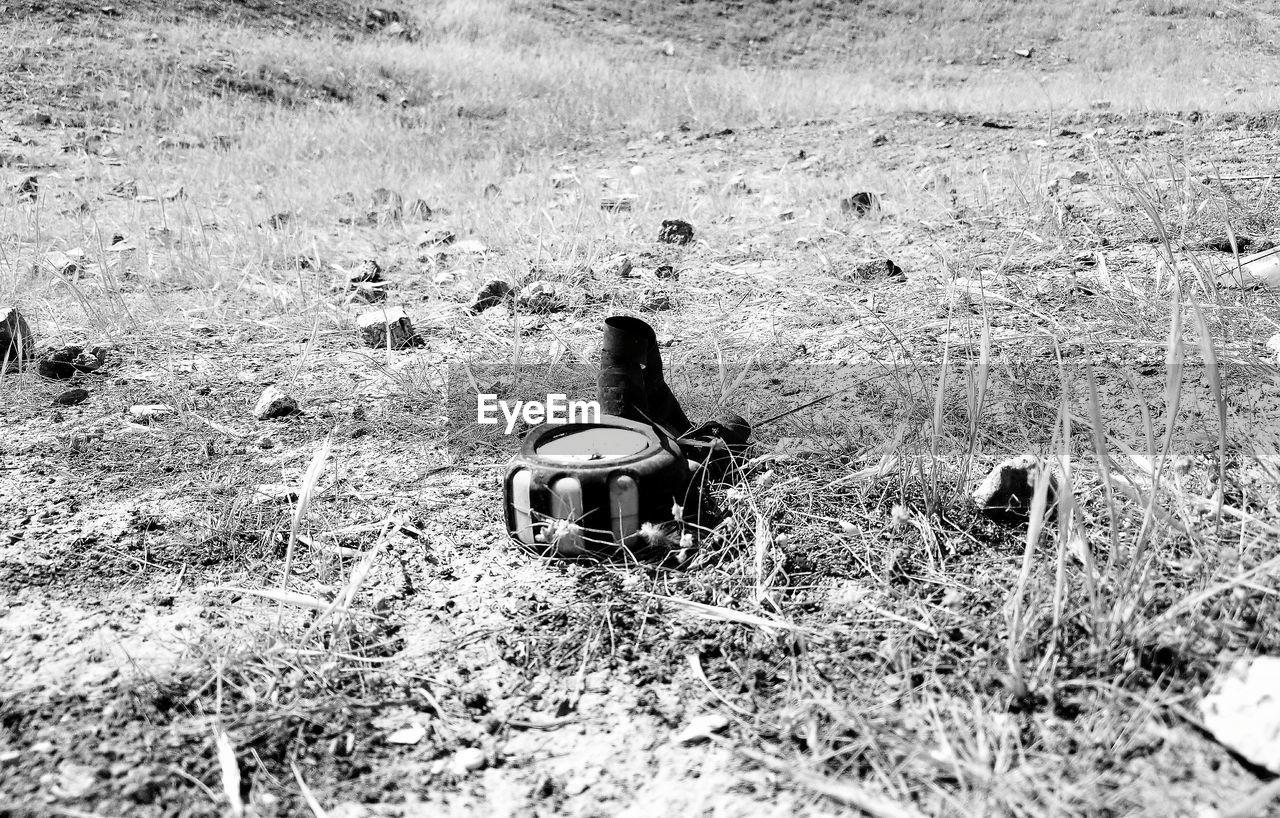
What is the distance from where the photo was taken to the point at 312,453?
218 centimetres

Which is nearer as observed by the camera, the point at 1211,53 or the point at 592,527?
the point at 592,527

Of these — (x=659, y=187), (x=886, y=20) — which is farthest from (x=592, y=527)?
(x=886, y=20)

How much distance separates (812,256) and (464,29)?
8.36 meters

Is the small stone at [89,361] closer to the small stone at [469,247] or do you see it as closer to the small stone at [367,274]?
the small stone at [367,274]

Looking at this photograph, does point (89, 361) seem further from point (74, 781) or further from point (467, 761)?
point (467, 761)

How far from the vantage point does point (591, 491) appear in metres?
1.63

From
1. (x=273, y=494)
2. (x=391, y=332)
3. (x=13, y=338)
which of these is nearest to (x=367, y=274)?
(x=391, y=332)

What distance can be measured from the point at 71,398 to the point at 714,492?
5.63 ft

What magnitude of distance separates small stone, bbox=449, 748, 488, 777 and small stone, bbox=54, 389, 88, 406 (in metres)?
1.73

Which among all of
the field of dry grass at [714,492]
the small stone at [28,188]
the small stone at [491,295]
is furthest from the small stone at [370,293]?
the small stone at [28,188]

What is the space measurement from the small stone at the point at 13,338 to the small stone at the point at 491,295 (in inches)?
48.9

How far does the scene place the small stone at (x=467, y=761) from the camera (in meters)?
1.24

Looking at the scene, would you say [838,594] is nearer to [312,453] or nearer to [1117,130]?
[312,453]

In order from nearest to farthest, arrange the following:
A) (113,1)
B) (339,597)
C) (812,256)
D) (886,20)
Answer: (339,597)
(812,256)
(113,1)
(886,20)
